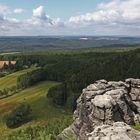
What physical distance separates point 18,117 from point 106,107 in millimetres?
120025

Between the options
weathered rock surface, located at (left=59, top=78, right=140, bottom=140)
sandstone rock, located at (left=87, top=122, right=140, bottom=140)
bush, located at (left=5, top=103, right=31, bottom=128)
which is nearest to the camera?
sandstone rock, located at (left=87, top=122, right=140, bottom=140)

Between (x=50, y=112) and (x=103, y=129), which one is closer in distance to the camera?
(x=103, y=129)

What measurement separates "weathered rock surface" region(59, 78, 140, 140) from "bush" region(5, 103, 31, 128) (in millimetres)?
102561

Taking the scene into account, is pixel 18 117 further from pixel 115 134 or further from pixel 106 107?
pixel 115 134

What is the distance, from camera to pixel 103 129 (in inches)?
1804

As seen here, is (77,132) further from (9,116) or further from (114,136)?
(9,116)

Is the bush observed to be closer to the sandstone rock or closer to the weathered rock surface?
the weathered rock surface

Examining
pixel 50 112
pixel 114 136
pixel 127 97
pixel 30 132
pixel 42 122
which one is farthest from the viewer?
pixel 50 112

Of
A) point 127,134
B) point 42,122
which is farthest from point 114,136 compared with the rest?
point 42,122

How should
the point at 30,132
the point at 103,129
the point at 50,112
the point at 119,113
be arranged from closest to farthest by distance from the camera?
1. the point at 103,129
2. the point at 119,113
3. the point at 30,132
4. the point at 50,112

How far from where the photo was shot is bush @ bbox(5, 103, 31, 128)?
605 feet

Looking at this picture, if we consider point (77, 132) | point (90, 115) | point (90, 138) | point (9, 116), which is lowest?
point (9, 116)

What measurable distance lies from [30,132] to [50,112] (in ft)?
156

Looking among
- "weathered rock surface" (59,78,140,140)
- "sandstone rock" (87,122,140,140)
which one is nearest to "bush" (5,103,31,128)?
"weathered rock surface" (59,78,140,140)
